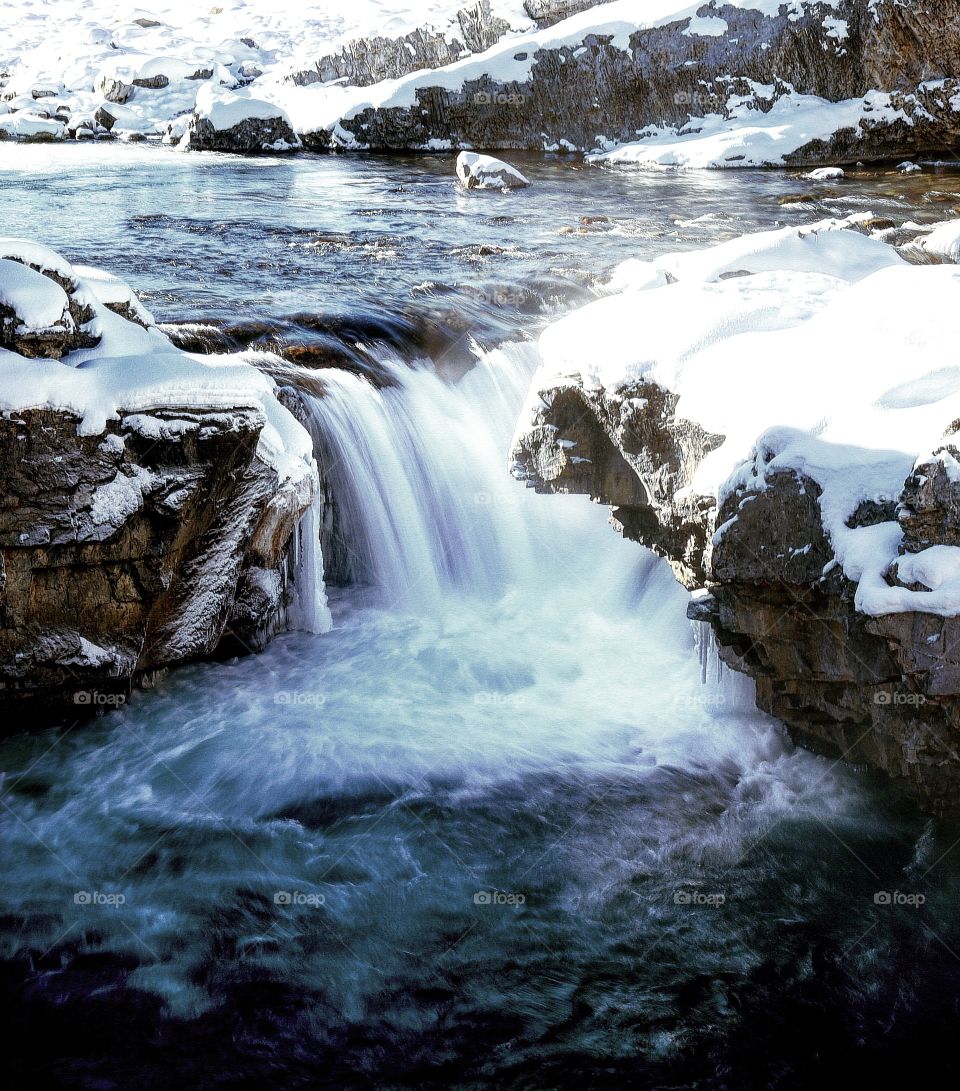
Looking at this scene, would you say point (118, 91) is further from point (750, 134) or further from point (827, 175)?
point (827, 175)

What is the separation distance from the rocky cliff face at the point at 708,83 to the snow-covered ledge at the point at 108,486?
20057 millimetres

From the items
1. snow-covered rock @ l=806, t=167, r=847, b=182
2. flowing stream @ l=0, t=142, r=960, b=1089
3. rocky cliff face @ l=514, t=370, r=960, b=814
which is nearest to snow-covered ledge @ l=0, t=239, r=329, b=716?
flowing stream @ l=0, t=142, r=960, b=1089

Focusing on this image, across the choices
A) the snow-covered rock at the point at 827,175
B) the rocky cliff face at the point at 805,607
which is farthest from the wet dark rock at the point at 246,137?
the rocky cliff face at the point at 805,607

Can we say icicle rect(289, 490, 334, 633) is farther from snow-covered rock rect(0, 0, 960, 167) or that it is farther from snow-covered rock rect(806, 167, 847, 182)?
snow-covered rock rect(0, 0, 960, 167)

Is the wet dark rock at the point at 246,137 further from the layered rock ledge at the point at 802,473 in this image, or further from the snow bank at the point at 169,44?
the layered rock ledge at the point at 802,473

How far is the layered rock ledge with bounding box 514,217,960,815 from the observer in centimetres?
489

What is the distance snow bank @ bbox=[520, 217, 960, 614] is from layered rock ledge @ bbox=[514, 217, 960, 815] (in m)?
0.01

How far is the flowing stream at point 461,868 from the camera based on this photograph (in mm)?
4414

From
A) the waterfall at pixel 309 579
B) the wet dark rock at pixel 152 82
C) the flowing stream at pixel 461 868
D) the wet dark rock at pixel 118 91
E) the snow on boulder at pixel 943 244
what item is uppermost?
the wet dark rock at pixel 152 82

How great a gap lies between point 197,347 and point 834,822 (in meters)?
6.65

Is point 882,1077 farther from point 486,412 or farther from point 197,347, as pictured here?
point 197,347

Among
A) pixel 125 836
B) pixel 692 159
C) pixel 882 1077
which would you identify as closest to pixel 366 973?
pixel 125 836

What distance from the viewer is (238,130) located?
85.8 feet

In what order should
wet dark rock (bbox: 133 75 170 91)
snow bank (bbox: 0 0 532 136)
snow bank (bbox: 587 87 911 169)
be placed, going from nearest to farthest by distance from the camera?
1. snow bank (bbox: 587 87 911 169)
2. snow bank (bbox: 0 0 532 136)
3. wet dark rock (bbox: 133 75 170 91)
